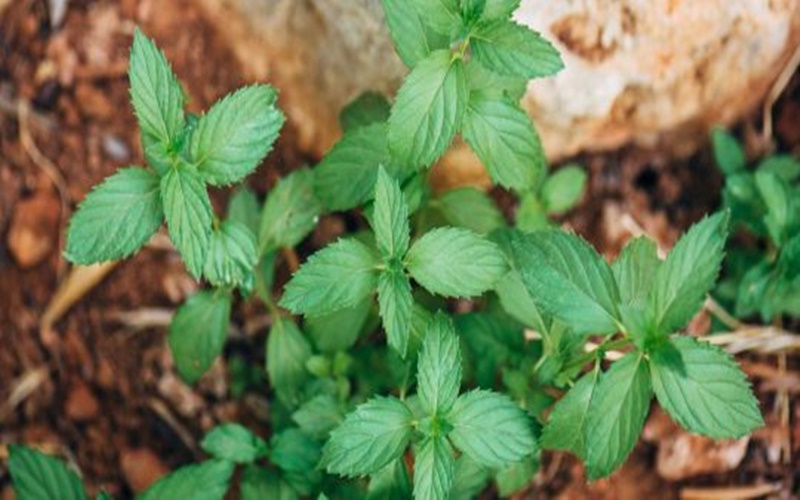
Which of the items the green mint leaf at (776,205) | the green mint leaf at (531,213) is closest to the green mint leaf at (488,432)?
the green mint leaf at (531,213)

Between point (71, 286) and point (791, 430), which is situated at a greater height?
point (71, 286)

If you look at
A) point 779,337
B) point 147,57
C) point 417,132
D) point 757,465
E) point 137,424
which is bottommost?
point 757,465

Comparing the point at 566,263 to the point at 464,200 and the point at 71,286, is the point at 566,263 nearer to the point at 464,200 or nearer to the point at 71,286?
the point at 464,200

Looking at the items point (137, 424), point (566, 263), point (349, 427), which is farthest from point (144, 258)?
point (566, 263)

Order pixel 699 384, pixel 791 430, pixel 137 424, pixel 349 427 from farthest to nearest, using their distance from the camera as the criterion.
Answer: pixel 137 424, pixel 791 430, pixel 349 427, pixel 699 384

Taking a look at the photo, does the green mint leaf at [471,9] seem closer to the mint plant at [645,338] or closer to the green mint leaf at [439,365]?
the mint plant at [645,338]

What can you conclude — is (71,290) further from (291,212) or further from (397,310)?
(397,310)

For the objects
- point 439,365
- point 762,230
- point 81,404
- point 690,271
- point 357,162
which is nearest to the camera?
point 690,271

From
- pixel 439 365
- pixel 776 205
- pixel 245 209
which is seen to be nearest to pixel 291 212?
pixel 245 209
